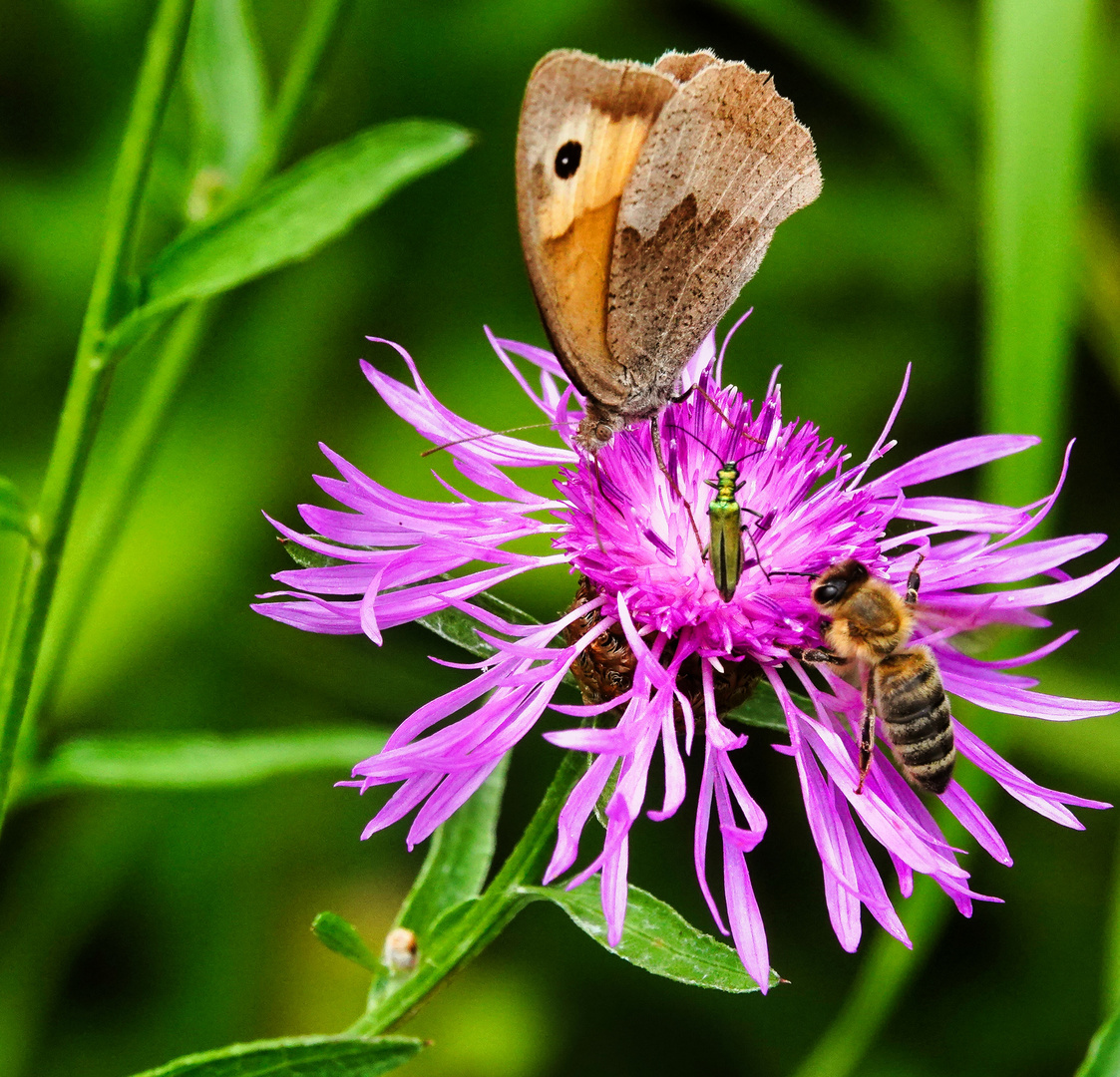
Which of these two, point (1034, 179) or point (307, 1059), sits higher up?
point (1034, 179)

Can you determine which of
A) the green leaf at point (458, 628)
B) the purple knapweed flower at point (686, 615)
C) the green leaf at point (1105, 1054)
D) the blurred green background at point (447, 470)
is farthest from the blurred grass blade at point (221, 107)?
the green leaf at point (1105, 1054)

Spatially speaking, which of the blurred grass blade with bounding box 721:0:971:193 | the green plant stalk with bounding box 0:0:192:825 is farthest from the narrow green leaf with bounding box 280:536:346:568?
the blurred grass blade with bounding box 721:0:971:193

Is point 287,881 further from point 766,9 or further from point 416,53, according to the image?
point 766,9

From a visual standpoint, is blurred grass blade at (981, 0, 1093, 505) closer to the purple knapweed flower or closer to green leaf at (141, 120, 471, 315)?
the purple knapweed flower

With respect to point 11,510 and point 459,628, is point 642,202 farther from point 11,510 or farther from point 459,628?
point 11,510

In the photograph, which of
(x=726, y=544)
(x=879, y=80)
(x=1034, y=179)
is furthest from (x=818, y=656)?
(x=879, y=80)

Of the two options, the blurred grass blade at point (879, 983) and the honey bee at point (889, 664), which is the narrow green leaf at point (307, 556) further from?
the blurred grass blade at point (879, 983)

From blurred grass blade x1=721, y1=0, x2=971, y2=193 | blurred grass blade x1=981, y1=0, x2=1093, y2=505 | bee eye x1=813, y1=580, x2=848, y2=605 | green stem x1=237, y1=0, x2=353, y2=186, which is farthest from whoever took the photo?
blurred grass blade x1=721, y1=0, x2=971, y2=193
